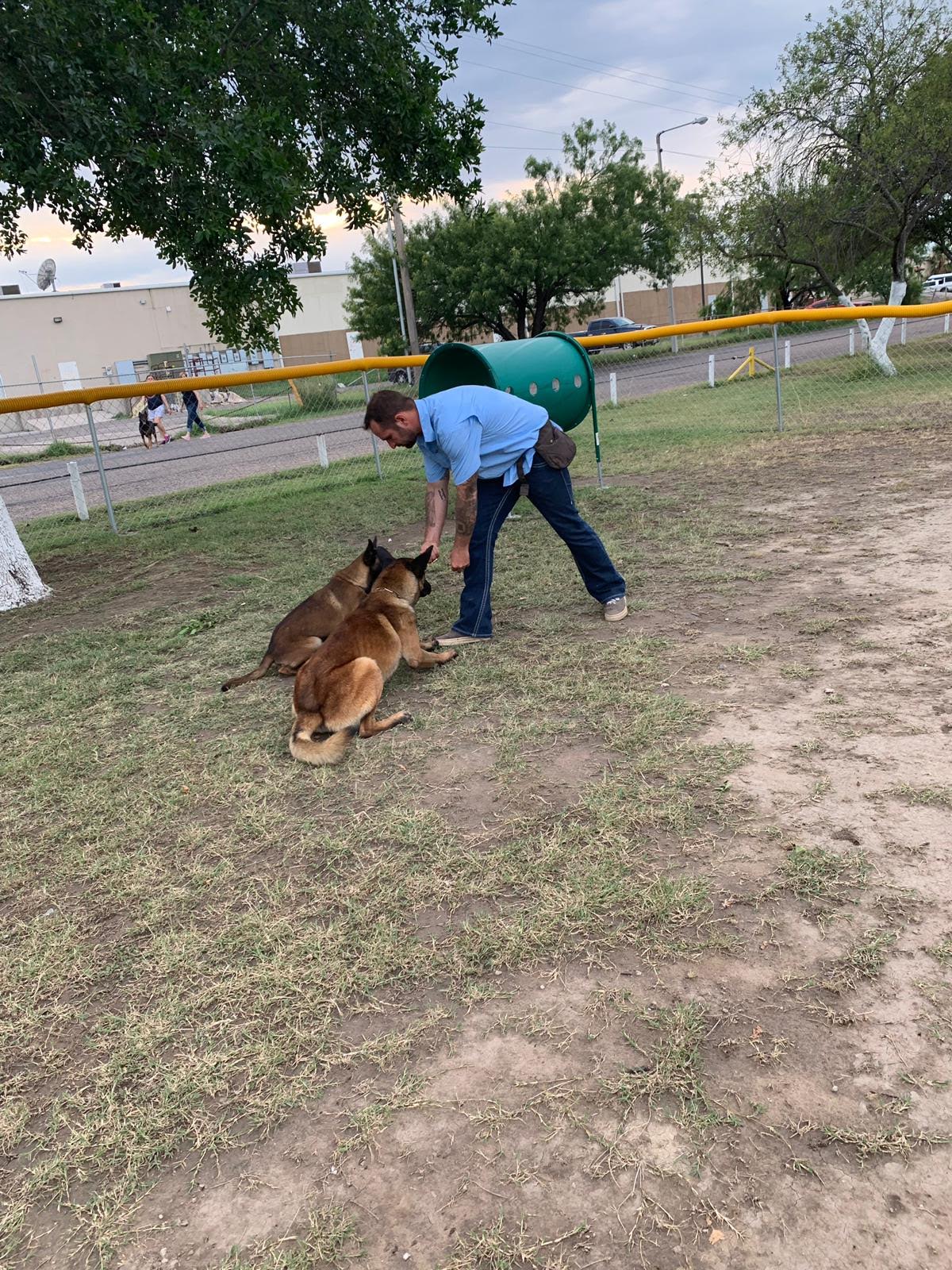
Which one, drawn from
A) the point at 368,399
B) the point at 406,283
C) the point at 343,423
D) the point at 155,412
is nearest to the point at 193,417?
Result: the point at 155,412

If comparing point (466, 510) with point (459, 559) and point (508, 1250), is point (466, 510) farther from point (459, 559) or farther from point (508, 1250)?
point (508, 1250)

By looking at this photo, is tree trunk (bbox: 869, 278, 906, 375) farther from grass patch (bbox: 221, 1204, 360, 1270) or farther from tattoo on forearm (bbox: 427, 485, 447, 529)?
grass patch (bbox: 221, 1204, 360, 1270)

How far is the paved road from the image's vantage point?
15.2 m

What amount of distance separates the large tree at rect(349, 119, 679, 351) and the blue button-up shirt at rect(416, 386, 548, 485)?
27.0 meters

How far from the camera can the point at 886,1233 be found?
173cm

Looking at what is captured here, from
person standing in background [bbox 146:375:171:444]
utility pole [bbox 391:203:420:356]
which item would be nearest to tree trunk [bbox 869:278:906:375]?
utility pole [bbox 391:203:420:356]

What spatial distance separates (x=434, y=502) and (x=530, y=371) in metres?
3.47

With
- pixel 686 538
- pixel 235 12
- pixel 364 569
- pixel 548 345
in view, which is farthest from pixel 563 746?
pixel 235 12

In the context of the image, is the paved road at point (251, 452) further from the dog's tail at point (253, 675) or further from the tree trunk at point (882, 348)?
the dog's tail at point (253, 675)

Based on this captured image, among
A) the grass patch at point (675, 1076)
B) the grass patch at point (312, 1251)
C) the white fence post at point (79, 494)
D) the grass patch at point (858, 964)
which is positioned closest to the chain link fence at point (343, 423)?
the white fence post at point (79, 494)

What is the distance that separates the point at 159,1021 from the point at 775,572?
16.2 ft

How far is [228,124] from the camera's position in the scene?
661 centimetres

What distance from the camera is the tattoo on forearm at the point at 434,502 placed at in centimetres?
504

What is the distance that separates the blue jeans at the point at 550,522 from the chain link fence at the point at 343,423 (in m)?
5.79
